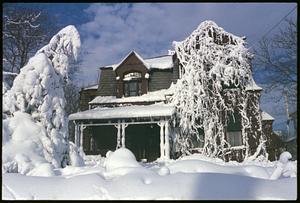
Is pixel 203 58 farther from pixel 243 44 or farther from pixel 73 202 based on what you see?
pixel 73 202

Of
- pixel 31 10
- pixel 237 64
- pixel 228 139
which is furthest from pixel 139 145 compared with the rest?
pixel 31 10

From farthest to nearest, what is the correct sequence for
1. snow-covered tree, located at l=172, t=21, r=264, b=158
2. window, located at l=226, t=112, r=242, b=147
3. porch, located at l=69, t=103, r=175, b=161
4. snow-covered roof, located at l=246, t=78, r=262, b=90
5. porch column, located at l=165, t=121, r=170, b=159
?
snow-covered roof, located at l=246, t=78, r=262, b=90 < window, located at l=226, t=112, r=242, b=147 < snow-covered tree, located at l=172, t=21, r=264, b=158 < porch, located at l=69, t=103, r=175, b=161 < porch column, located at l=165, t=121, r=170, b=159

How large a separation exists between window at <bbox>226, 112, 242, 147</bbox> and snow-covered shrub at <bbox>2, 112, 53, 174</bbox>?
11.8 meters

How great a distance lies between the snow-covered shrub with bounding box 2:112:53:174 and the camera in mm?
8586

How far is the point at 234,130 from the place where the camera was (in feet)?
65.8

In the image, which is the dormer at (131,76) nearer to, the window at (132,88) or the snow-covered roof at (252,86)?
the window at (132,88)

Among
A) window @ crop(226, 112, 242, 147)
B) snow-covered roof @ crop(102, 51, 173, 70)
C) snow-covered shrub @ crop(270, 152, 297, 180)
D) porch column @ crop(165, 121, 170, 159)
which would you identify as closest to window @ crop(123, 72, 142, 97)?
snow-covered roof @ crop(102, 51, 173, 70)

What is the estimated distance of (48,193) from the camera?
5051 millimetres

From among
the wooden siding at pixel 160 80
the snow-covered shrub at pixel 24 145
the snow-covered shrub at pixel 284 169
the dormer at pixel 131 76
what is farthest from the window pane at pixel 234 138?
the snow-covered shrub at pixel 284 169

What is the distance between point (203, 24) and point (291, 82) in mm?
7770

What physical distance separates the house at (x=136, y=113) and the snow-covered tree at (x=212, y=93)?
0.51 metres

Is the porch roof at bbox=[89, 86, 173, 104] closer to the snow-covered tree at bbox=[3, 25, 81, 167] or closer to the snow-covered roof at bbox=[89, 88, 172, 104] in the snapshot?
the snow-covered roof at bbox=[89, 88, 172, 104]

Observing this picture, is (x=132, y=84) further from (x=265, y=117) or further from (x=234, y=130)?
(x=265, y=117)

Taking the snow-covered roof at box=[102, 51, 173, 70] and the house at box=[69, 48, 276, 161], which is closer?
the house at box=[69, 48, 276, 161]
